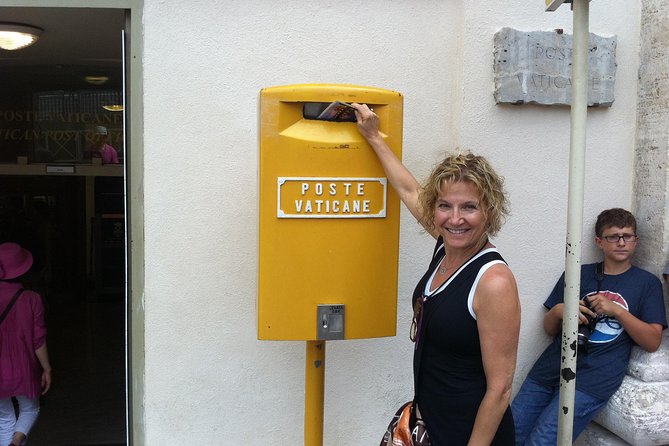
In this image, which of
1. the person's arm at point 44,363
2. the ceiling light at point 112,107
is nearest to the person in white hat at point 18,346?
the person's arm at point 44,363

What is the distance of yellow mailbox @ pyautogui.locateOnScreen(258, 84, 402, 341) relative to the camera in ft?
A: 8.32

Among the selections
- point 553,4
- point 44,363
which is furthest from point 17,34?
point 553,4

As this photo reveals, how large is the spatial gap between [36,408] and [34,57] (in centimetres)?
295

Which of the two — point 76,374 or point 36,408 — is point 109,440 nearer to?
point 36,408

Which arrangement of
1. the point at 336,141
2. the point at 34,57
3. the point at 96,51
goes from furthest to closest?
the point at 34,57 → the point at 96,51 → the point at 336,141

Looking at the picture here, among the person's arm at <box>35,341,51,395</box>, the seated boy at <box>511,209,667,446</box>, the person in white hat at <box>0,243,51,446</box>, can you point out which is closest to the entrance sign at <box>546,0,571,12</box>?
the seated boy at <box>511,209,667,446</box>

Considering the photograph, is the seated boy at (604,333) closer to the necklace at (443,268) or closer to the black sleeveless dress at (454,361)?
the black sleeveless dress at (454,361)

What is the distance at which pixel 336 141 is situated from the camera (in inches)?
101

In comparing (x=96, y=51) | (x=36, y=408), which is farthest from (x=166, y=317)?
(x=96, y=51)

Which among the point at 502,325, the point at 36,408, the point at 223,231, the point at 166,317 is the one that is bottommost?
the point at 36,408

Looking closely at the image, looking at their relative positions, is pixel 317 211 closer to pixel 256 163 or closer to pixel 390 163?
pixel 390 163

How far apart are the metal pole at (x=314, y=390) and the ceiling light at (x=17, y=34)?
8.35ft

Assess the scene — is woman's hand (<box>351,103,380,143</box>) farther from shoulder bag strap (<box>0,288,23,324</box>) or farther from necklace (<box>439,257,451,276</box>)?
shoulder bag strap (<box>0,288,23,324</box>)

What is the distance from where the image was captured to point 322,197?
256 cm
